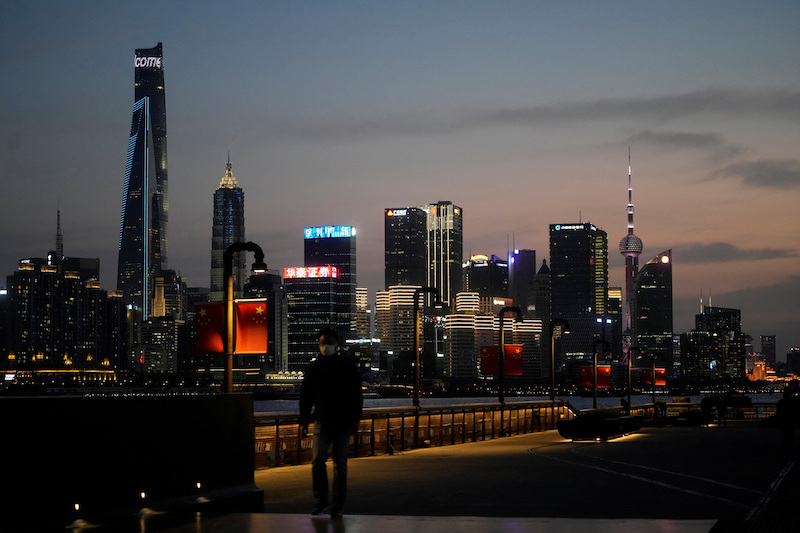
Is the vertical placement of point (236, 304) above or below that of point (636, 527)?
above

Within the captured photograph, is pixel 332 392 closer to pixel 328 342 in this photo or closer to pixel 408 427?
pixel 328 342

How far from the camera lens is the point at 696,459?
20594 mm

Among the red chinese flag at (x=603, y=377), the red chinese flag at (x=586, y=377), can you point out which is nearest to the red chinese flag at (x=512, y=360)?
the red chinese flag at (x=586, y=377)

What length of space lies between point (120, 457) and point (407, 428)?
18144 millimetres

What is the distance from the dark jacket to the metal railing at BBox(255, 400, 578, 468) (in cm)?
852

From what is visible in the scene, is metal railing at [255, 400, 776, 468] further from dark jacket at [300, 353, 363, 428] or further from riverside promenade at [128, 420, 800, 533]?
dark jacket at [300, 353, 363, 428]

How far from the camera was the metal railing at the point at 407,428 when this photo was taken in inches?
803

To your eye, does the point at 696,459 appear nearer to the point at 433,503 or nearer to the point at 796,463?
the point at 796,463

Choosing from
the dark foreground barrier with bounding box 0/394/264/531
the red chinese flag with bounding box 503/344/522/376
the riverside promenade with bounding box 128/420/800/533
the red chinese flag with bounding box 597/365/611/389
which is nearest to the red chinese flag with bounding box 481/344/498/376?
the red chinese flag with bounding box 503/344/522/376

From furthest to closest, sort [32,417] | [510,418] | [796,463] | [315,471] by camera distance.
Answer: [510,418], [796,463], [315,471], [32,417]

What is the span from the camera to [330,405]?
11.0m

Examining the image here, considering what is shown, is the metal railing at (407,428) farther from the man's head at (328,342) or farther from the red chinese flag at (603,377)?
the red chinese flag at (603,377)

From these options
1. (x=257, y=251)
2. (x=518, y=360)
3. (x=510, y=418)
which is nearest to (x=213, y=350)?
(x=257, y=251)

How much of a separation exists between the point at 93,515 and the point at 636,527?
507cm
